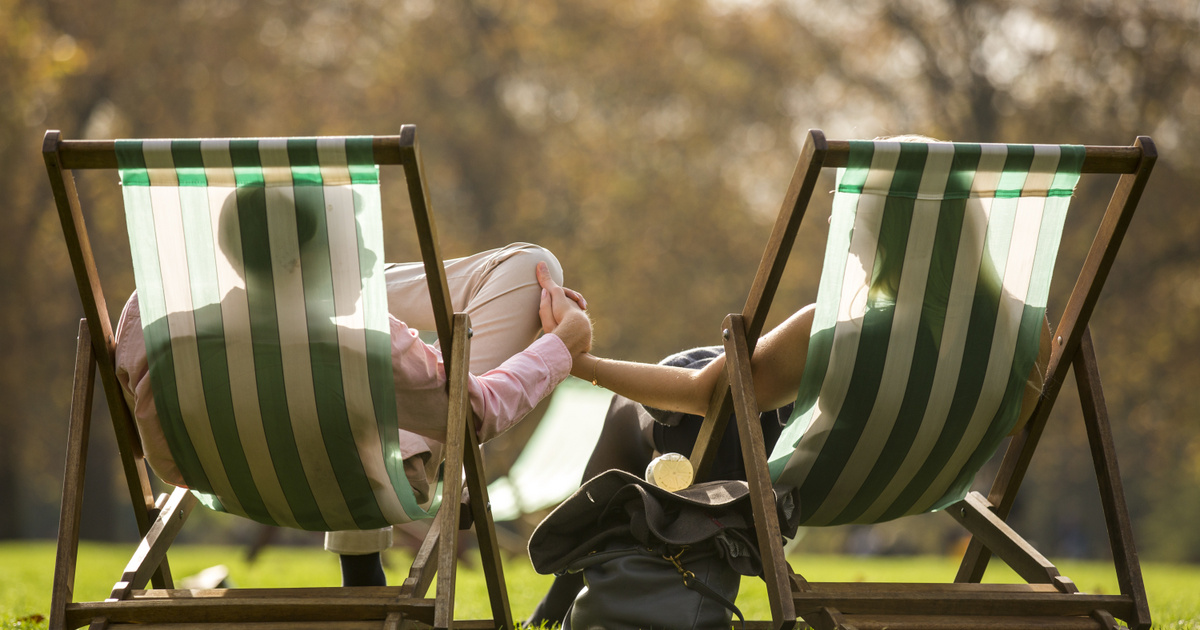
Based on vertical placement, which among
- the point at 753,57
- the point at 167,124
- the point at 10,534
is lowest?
the point at 10,534

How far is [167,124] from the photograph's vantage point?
12.8 meters

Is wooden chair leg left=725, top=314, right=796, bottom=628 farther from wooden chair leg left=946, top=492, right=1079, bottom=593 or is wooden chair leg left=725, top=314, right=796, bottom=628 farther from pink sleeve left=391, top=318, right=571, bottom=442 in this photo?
wooden chair leg left=946, top=492, right=1079, bottom=593

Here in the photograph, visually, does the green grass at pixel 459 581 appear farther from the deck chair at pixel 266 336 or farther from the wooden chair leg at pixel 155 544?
the deck chair at pixel 266 336

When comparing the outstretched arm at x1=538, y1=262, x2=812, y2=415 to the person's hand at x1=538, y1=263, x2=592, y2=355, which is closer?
the outstretched arm at x1=538, y1=262, x2=812, y2=415

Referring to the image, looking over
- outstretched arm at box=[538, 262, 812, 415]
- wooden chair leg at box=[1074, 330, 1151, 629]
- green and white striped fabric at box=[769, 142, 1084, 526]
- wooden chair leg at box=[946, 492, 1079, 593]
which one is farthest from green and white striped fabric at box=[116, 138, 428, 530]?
wooden chair leg at box=[1074, 330, 1151, 629]

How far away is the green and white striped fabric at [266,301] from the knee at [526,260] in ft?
1.95

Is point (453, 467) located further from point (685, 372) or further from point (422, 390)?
point (685, 372)

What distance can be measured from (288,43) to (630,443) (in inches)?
467

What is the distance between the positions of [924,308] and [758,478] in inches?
19.3

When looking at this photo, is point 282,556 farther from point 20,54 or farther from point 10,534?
point 10,534

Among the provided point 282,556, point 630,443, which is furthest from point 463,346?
point 282,556

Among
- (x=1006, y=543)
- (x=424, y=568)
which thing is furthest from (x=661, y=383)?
(x=1006, y=543)

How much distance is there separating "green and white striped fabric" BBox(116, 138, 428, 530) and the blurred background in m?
10.8

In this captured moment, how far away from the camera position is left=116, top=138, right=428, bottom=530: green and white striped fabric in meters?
2.01
